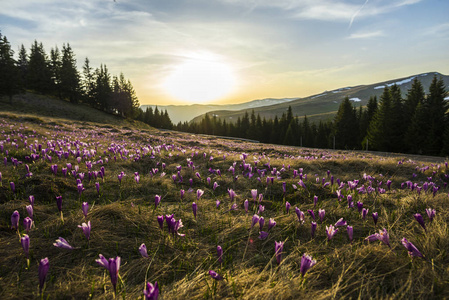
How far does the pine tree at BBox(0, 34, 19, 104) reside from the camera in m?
43.5

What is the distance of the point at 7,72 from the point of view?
144 ft

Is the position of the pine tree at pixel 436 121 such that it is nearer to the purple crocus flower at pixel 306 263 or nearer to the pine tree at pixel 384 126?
the pine tree at pixel 384 126

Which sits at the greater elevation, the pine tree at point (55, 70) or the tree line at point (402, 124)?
the pine tree at point (55, 70)

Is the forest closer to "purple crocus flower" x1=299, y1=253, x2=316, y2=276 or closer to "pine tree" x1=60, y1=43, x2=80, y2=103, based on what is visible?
"pine tree" x1=60, y1=43, x2=80, y2=103

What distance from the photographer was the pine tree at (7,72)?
43.5 m

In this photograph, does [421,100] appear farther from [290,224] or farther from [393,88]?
[290,224]

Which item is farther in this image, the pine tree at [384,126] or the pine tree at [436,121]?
the pine tree at [384,126]

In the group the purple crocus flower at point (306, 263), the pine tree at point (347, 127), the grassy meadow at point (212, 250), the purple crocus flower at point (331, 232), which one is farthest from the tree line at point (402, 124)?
the purple crocus flower at point (306, 263)

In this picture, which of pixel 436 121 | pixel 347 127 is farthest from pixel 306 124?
pixel 436 121

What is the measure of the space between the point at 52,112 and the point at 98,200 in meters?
51.1

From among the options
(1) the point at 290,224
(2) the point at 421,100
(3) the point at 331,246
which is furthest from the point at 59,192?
(2) the point at 421,100

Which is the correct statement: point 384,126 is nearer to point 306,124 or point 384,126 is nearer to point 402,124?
point 402,124

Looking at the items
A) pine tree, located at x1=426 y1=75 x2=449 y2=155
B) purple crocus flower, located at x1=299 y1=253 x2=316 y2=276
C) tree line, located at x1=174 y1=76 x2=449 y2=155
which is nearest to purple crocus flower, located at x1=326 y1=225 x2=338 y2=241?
purple crocus flower, located at x1=299 y1=253 x2=316 y2=276

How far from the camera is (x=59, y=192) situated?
3666mm
